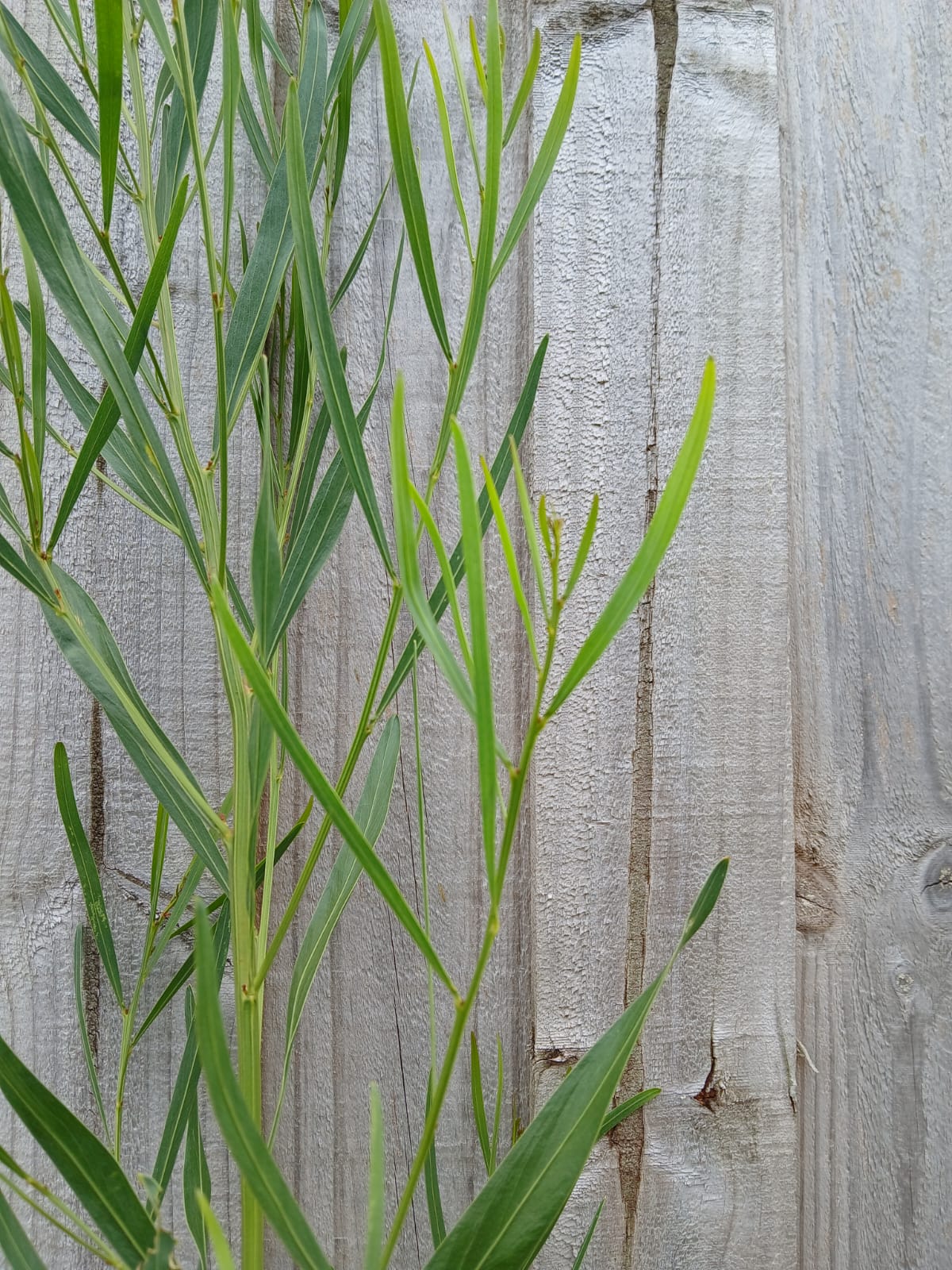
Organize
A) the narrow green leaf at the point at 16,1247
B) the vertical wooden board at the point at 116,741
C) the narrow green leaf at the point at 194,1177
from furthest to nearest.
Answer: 1. the vertical wooden board at the point at 116,741
2. the narrow green leaf at the point at 194,1177
3. the narrow green leaf at the point at 16,1247

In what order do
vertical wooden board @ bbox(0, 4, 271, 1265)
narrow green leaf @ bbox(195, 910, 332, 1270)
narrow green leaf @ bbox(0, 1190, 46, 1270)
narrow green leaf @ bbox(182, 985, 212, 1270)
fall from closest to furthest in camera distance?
1. narrow green leaf @ bbox(195, 910, 332, 1270)
2. narrow green leaf @ bbox(0, 1190, 46, 1270)
3. narrow green leaf @ bbox(182, 985, 212, 1270)
4. vertical wooden board @ bbox(0, 4, 271, 1265)

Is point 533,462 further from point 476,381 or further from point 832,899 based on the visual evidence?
point 832,899

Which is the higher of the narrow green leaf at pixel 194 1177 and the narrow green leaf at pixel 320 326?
the narrow green leaf at pixel 320 326

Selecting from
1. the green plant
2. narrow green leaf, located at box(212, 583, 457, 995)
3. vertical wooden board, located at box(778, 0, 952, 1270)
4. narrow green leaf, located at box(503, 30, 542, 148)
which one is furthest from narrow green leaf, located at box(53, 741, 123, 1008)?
vertical wooden board, located at box(778, 0, 952, 1270)

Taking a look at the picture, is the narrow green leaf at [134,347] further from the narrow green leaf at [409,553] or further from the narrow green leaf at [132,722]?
the narrow green leaf at [409,553]

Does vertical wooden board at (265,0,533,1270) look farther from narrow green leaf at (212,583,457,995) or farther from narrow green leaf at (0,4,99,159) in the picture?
narrow green leaf at (212,583,457,995)

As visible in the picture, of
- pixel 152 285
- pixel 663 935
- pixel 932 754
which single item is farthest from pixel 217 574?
pixel 932 754

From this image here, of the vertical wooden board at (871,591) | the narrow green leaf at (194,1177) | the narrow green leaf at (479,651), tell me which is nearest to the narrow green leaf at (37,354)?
the narrow green leaf at (479,651)

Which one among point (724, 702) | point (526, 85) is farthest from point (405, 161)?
point (724, 702)
